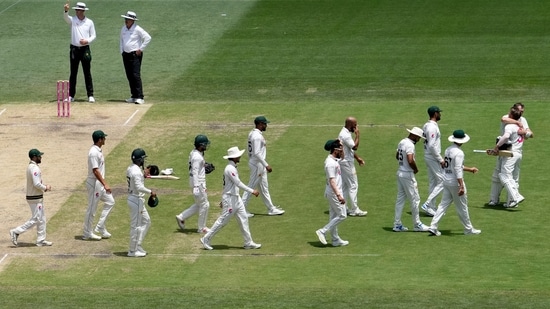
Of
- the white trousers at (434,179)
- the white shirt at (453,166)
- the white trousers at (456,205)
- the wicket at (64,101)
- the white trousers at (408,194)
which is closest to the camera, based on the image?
the white shirt at (453,166)

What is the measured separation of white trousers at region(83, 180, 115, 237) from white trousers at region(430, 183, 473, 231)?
6674 millimetres

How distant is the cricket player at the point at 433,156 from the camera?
27.0 metres

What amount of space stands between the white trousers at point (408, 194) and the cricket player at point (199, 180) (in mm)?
3947

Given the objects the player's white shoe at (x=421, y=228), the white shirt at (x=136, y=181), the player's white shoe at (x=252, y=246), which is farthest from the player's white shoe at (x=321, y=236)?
the white shirt at (x=136, y=181)

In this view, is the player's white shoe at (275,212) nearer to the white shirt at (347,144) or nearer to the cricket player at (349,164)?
the cricket player at (349,164)

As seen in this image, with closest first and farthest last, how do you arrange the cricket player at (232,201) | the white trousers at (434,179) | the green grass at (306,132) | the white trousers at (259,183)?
the green grass at (306,132) < the cricket player at (232,201) < the white trousers at (434,179) < the white trousers at (259,183)

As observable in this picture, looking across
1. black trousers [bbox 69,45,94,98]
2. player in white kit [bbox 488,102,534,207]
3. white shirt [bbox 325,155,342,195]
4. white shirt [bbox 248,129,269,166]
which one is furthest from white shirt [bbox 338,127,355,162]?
black trousers [bbox 69,45,94,98]

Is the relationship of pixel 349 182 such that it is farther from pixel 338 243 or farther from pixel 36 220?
pixel 36 220

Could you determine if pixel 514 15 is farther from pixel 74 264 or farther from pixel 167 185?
pixel 74 264

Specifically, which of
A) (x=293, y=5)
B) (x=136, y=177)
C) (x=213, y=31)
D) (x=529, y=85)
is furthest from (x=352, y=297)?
(x=293, y=5)

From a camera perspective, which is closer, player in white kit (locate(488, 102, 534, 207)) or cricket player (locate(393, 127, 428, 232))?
cricket player (locate(393, 127, 428, 232))

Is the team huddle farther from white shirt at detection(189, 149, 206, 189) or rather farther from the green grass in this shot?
the green grass

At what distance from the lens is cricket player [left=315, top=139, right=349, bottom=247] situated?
24750 mm

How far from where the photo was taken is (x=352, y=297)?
21.9 meters
